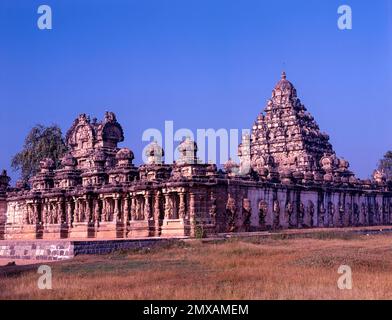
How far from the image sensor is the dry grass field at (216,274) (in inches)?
467

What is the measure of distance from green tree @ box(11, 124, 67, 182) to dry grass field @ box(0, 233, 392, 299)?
39.2 m

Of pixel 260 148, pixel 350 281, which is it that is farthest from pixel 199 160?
pixel 260 148

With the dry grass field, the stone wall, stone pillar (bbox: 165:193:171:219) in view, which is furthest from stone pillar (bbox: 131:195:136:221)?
the dry grass field

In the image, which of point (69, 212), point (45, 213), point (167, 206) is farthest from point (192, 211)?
Answer: point (45, 213)

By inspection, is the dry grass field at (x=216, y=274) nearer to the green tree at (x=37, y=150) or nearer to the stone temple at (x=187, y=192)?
the stone temple at (x=187, y=192)

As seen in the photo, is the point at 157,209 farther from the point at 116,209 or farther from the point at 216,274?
the point at 216,274

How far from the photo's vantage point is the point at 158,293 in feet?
38.8

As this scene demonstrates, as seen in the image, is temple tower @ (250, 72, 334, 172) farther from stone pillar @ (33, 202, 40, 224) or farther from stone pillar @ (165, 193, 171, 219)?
stone pillar @ (165, 193, 171, 219)

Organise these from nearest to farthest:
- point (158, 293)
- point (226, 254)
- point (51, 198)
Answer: point (158, 293)
point (226, 254)
point (51, 198)

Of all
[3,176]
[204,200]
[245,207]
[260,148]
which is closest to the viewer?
[204,200]

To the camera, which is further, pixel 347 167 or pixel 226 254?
pixel 347 167
